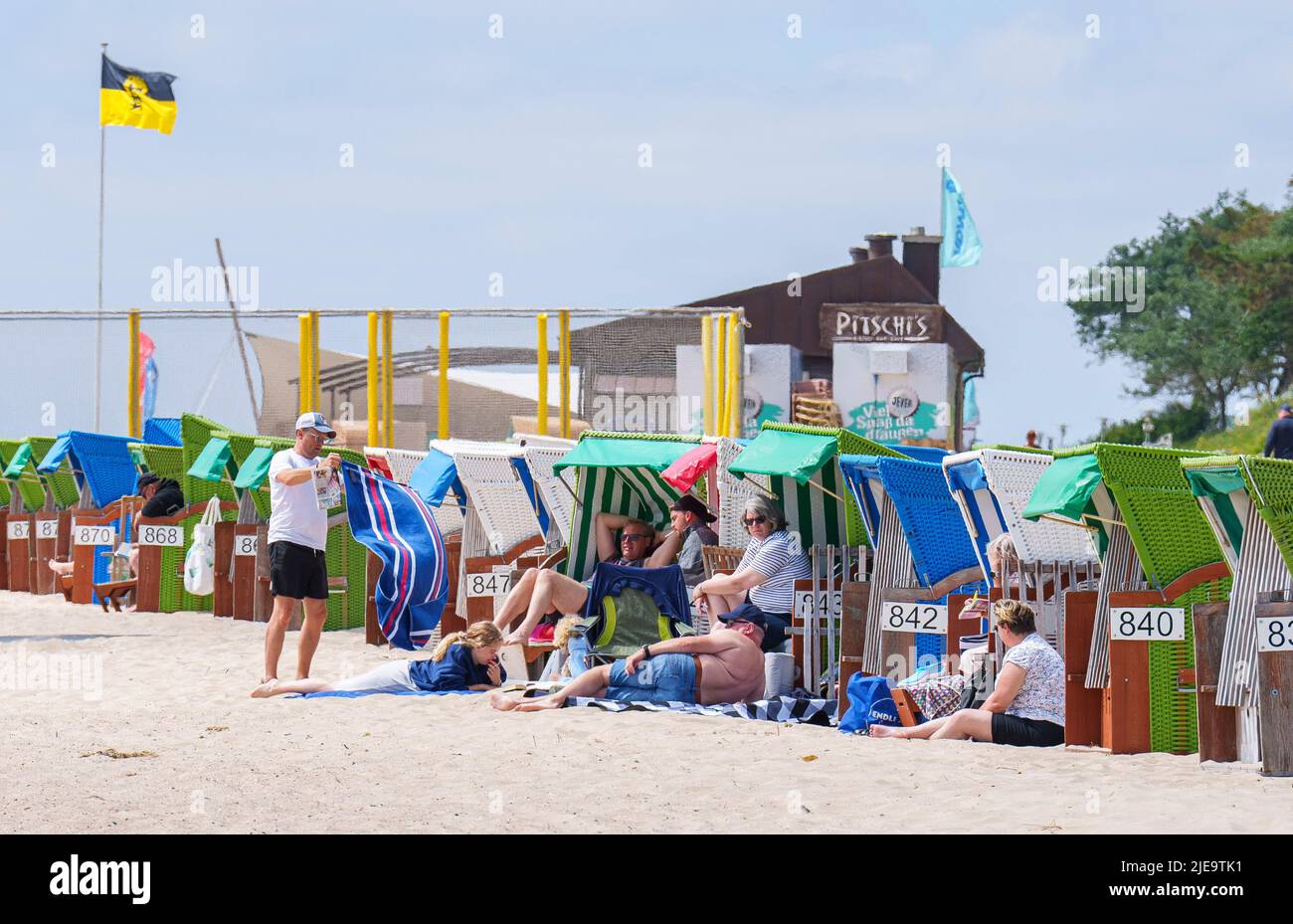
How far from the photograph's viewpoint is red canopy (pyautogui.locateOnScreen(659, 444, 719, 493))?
11.2m

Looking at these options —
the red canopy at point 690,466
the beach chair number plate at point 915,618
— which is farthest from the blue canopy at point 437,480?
the beach chair number plate at point 915,618

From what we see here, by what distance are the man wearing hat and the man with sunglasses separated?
80 millimetres

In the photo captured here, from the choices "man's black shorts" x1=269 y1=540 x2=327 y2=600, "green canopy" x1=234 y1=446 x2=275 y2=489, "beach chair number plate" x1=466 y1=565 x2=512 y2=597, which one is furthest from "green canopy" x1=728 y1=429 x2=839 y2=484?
"green canopy" x1=234 y1=446 x2=275 y2=489

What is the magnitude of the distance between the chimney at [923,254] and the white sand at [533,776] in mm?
37984

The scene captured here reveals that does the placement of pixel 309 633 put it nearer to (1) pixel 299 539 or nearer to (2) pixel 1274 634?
(1) pixel 299 539

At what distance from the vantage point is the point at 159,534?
55.7ft

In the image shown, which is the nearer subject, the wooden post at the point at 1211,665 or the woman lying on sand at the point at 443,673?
the wooden post at the point at 1211,665

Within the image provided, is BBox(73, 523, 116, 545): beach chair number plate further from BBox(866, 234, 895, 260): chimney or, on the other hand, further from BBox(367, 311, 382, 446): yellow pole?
BBox(866, 234, 895, 260): chimney

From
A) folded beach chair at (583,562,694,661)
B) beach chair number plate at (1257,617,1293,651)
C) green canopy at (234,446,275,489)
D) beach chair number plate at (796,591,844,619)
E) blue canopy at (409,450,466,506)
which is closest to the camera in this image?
beach chair number plate at (1257,617,1293,651)

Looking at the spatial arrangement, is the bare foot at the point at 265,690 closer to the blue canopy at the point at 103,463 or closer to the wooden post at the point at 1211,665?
the wooden post at the point at 1211,665

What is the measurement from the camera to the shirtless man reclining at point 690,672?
10195 mm

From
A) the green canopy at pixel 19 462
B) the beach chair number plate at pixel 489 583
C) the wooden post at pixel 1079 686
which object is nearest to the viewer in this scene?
the wooden post at pixel 1079 686
